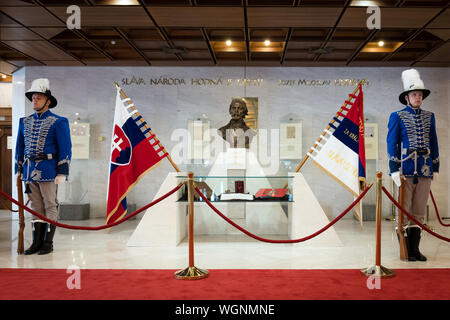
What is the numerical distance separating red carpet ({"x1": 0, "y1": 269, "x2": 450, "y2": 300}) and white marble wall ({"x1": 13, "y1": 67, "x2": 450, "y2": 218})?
4.98 m

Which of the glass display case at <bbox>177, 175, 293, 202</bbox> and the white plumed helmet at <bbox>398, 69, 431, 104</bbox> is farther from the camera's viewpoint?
the glass display case at <bbox>177, 175, 293, 202</bbox>

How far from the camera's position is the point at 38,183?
4.83 m

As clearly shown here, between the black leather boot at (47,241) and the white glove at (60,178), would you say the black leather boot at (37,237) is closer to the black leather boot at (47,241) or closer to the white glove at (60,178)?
the black leather boot at (47,241)

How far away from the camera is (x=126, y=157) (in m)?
5.14

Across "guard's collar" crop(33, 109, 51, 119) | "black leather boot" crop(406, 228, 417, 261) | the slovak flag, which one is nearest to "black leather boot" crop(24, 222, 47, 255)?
the slovak flag

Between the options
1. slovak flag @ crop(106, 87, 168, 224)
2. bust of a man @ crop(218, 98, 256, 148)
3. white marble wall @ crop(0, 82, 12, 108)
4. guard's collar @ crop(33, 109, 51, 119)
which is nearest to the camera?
guard's collar @ crop(33, 109, 51, 119)

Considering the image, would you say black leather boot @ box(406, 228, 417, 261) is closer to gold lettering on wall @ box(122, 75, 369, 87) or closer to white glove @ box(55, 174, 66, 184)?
white glove @ box(55, 174, 66, 184)

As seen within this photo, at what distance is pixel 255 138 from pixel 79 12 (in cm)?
431

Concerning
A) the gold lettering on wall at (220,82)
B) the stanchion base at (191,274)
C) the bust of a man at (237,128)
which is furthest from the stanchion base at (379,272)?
the gold lettering on wall at (220,82)

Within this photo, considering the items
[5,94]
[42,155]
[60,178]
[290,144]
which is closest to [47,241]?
[60,178]

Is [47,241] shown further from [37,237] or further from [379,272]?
[379,272]

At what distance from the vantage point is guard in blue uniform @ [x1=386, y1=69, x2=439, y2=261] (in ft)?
14.4

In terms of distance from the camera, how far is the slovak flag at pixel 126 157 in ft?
16.5

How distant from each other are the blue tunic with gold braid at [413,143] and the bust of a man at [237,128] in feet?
10.7
